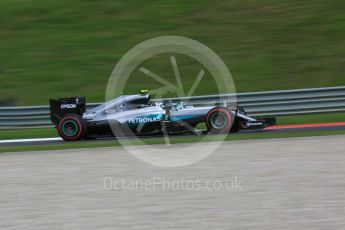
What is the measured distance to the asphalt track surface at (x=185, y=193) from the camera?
19.6ft

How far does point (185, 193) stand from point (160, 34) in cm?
1316

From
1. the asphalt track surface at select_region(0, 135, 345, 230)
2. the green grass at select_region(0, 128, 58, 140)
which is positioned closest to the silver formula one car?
Answer: the green grass at select_region(0, 128, 58, 140)

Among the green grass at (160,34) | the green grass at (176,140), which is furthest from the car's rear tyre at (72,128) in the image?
the green grass at (160,34)

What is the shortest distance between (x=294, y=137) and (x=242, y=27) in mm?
8778

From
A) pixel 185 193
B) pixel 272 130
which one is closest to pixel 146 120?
pixel 272 130

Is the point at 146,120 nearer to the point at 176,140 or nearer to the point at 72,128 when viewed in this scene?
the point at 176,140

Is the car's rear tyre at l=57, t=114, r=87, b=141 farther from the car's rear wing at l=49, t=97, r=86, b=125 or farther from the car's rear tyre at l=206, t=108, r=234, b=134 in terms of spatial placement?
the car's rear tyre at l=206, t=108, r=234, b=134

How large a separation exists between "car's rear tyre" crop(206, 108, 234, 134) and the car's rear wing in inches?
112

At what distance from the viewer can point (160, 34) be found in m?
19.9

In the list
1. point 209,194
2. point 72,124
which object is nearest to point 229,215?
point 209,194

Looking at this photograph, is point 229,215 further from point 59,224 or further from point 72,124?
point 72,124

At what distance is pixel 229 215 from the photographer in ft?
20.2

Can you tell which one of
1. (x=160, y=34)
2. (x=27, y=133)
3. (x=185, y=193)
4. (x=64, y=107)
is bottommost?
(x=185, y=193)

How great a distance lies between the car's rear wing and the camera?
1328 cm
